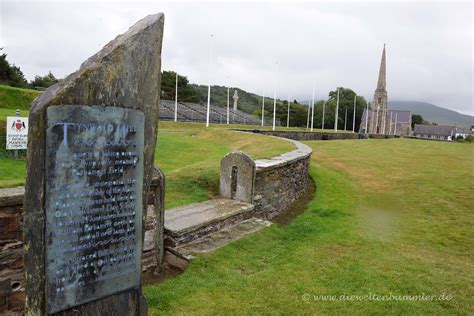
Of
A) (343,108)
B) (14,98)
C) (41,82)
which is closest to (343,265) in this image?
(14,98)

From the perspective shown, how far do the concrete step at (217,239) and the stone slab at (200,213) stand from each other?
240 mm

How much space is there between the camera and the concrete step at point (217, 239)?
5906 mm

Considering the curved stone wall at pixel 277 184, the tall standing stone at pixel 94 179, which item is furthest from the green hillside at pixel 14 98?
the tall standing stone at pixel 94 179

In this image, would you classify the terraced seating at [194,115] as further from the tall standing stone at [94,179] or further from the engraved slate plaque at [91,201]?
the engraved slate plaque at [91,201]

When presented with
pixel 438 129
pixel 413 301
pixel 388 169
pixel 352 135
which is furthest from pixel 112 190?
pixel 438 129

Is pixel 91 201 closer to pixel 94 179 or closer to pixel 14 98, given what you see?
pixel 94 179

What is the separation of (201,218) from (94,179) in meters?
3.83

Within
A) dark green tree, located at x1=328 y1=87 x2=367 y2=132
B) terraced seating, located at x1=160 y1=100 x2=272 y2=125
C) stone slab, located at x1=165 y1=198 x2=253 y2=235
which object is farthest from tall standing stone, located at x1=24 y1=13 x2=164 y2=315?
dark green tree, located at x1=328 y1=87 x2=367 y2=132

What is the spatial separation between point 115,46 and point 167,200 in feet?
16.2

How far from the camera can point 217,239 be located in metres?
6.54

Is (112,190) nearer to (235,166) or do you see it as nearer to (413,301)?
(413,301)

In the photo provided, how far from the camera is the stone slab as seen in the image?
6.17 metres

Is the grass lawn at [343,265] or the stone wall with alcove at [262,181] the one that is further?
the stone wall with alcove at [262,181]

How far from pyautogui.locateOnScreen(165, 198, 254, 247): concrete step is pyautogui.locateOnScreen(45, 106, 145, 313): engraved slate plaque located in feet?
8.49
